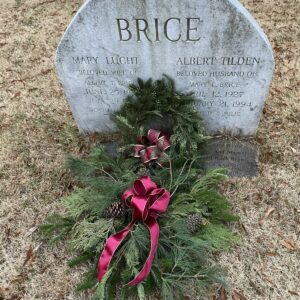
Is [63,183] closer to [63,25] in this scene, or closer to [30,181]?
[30,181]

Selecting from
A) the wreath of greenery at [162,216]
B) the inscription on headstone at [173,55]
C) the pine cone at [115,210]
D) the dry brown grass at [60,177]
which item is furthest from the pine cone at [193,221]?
the inscription on headstone at [173,55]

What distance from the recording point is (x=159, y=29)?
8.74ft

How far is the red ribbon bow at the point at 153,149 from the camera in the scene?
10.1ft

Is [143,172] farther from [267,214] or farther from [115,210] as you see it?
[267,214]

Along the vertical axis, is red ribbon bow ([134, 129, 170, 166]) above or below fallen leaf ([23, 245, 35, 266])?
above

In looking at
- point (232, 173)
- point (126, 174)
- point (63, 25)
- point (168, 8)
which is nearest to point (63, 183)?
point (126, 174)

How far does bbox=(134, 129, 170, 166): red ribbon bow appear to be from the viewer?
3.06m

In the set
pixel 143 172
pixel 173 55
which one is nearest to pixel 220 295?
pixel 143 172

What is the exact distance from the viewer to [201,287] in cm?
257

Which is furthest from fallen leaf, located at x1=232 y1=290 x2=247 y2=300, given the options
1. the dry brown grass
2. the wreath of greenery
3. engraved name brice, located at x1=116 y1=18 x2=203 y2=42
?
engraved name brice, located at x1=116 y1=18 x2=203 y2=42

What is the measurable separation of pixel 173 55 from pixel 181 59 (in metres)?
0.07

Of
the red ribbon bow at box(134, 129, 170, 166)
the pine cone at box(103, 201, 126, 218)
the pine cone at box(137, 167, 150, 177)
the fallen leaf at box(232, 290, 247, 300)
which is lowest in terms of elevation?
the fallen leaf at box(232, 290, 247, 300)

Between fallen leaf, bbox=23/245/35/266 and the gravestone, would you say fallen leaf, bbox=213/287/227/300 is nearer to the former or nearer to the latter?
the gravestone

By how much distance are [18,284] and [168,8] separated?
2237 millimetres
